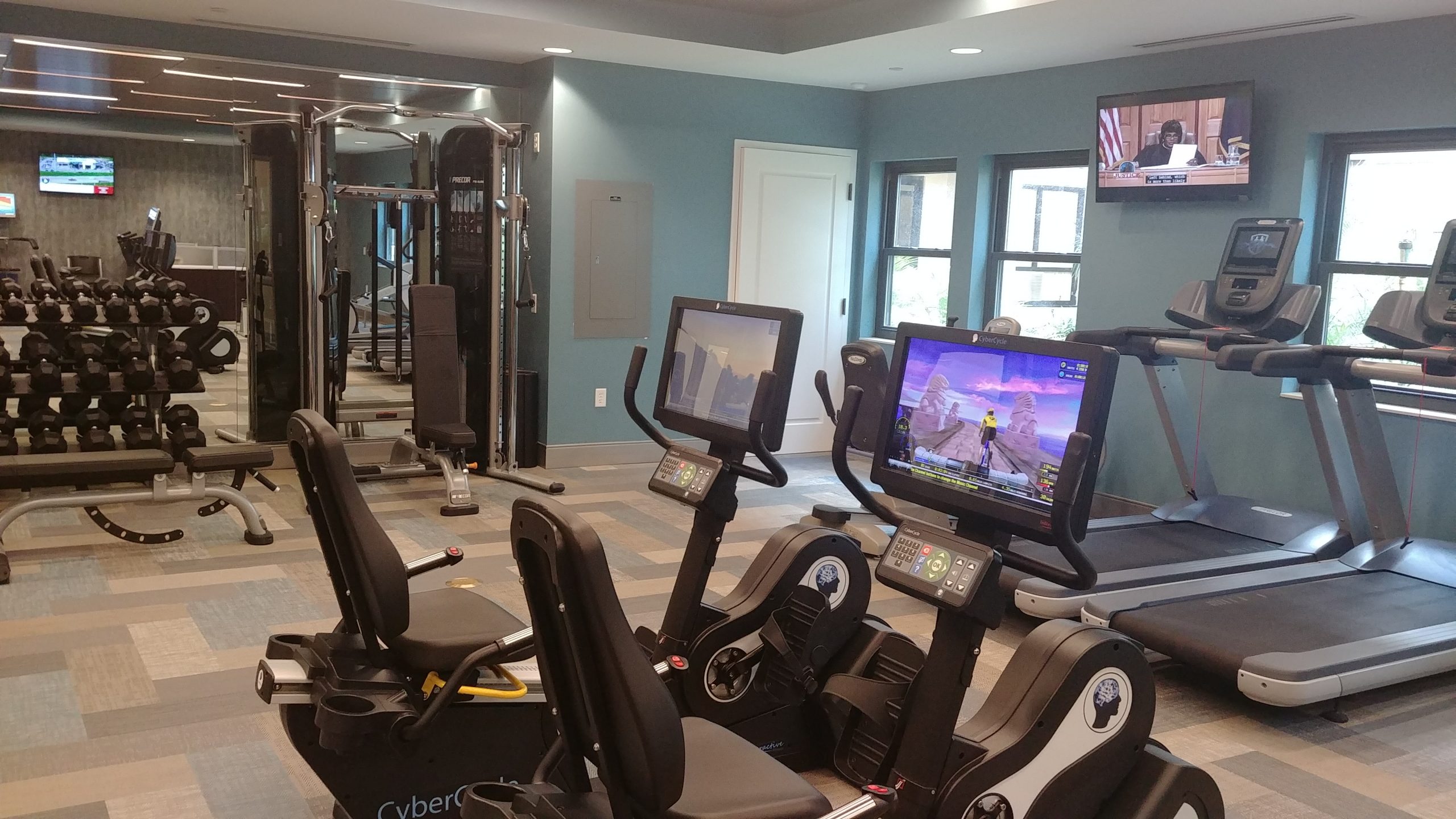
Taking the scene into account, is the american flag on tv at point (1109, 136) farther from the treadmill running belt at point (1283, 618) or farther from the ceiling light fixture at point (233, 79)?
the ceiling light fixture at point (233, 79)

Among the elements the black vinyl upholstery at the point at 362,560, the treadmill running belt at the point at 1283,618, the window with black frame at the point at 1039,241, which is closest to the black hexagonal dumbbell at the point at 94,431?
the black vinyl upholstery at the point at 362,560

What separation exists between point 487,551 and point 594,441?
7.04 ft

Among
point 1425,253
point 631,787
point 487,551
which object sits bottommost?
point 487,551

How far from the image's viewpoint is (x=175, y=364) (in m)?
5.52

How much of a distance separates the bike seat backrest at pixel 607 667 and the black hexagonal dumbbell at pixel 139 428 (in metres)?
4.27

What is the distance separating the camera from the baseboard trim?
23.7ft

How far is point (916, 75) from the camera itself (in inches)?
283

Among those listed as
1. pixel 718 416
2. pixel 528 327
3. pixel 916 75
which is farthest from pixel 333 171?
pixel 718 416

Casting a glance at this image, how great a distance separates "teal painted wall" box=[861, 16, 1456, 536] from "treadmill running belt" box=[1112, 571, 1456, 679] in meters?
0.97

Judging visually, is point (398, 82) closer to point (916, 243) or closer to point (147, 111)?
point (147, 111)

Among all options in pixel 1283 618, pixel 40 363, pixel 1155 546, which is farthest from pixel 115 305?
pixel 1283 618

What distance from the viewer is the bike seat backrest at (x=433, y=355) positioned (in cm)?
624

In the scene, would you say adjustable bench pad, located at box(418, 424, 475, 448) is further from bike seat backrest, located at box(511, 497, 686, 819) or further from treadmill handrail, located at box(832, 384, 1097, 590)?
bike seat backrest, located at box(511, 497, 686, 819)

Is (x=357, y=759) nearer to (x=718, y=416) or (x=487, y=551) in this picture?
(x=718, y=416)
